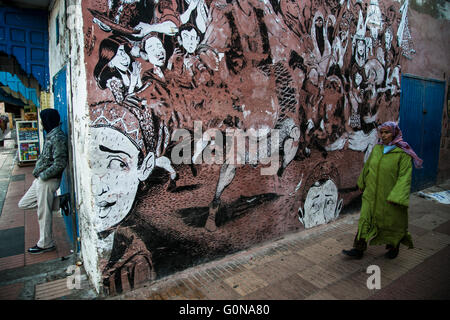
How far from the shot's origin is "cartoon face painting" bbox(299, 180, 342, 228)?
4.71 m

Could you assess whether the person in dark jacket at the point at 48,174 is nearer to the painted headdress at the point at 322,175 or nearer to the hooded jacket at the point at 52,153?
the hooded jacket at the point at 52,153

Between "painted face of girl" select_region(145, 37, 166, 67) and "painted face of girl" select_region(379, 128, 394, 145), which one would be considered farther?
"painted face of girl" select_region(379, 128, 394, 145)

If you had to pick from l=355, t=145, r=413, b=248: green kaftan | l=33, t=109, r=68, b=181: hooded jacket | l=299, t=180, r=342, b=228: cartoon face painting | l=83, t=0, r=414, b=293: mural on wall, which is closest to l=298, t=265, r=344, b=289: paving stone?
l=355, t=145, r=413, b=248: green kaftan

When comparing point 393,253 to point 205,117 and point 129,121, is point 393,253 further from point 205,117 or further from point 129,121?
point 129,121

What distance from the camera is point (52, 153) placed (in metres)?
3.80

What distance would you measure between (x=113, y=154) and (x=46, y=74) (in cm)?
336

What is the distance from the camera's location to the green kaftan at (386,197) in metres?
3.51

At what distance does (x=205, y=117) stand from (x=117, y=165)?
3.76ft

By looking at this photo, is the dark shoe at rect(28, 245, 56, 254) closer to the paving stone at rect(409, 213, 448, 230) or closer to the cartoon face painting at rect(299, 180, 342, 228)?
the cartoon face painting at rect(299, 180, 342, 228)

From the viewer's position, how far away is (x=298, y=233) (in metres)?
4.63

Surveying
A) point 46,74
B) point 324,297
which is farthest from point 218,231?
point 46,74

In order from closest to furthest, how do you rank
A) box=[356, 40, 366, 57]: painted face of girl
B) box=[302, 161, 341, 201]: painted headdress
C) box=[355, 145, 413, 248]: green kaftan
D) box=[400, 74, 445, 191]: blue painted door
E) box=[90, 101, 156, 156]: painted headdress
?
1. box=[90, 101, 156, 156]: painted headdress
2. box=[355, 145, 413, 248]: green kaftan
3. box=[302, 161, 341, 201]: painted headdress
4. box=[356, 40, 366, 57]: painted face of girl
5. box=[400, 74, 445, 191]: blue painted door

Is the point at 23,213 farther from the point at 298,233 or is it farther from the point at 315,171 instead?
the point at 315,171

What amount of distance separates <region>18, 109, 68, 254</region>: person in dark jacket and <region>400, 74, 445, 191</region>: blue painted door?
6.46 metres
